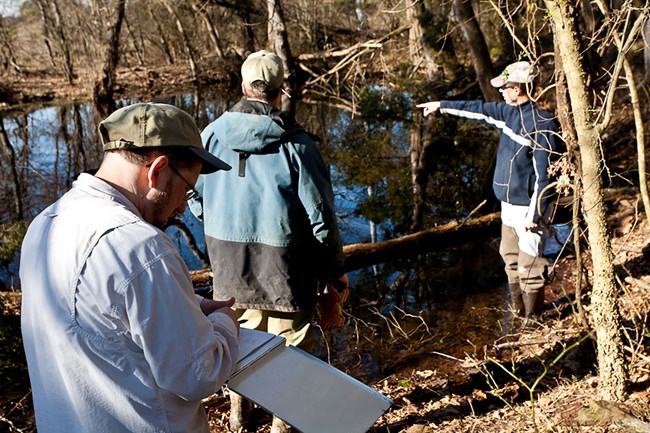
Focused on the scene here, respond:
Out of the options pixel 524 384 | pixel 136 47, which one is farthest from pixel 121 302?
pixel 136 47

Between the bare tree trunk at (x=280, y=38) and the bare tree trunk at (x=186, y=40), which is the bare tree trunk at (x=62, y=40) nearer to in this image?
the bare tree trunk at (x=186, y=40)

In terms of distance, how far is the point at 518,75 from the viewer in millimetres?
4488

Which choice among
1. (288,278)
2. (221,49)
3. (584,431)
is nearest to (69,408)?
(288,278)

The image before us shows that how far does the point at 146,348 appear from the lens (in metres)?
1.52

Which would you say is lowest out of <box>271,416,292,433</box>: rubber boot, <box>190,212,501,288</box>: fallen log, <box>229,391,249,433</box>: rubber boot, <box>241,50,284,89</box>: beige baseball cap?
<box>229,391,249,433</box>: rubber boot

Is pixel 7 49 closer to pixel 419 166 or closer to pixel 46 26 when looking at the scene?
pixel 46 26

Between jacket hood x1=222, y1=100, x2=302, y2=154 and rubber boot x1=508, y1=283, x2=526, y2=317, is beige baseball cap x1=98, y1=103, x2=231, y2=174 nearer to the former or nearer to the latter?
jacket hood x1=222, y1=100, x2=302, y2=154

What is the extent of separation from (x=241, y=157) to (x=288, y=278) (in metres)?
0.69

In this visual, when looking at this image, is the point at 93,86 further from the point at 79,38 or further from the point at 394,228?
the point at 394,228

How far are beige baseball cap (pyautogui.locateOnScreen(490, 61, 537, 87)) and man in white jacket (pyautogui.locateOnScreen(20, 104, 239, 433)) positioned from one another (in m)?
3.35

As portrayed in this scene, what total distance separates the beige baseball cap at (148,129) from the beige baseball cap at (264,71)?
4.65 ft

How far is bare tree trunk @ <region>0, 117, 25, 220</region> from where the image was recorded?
395 inches

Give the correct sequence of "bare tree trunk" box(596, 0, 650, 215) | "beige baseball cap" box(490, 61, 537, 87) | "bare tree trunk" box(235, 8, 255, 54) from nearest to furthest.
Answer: "bare tree trunk" box(596, 0, 650, 215) → "beige baseball cap" box(490, 61, 537, 87) → "bare tree trunk" box(235, 8, 255, 54)

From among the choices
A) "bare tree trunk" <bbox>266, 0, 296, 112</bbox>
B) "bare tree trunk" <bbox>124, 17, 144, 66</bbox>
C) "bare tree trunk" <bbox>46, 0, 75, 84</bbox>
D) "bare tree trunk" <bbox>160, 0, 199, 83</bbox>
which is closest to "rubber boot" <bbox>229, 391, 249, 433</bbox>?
"bare tree trunk" <bbox>266, 0, 296, 112</bbox>
